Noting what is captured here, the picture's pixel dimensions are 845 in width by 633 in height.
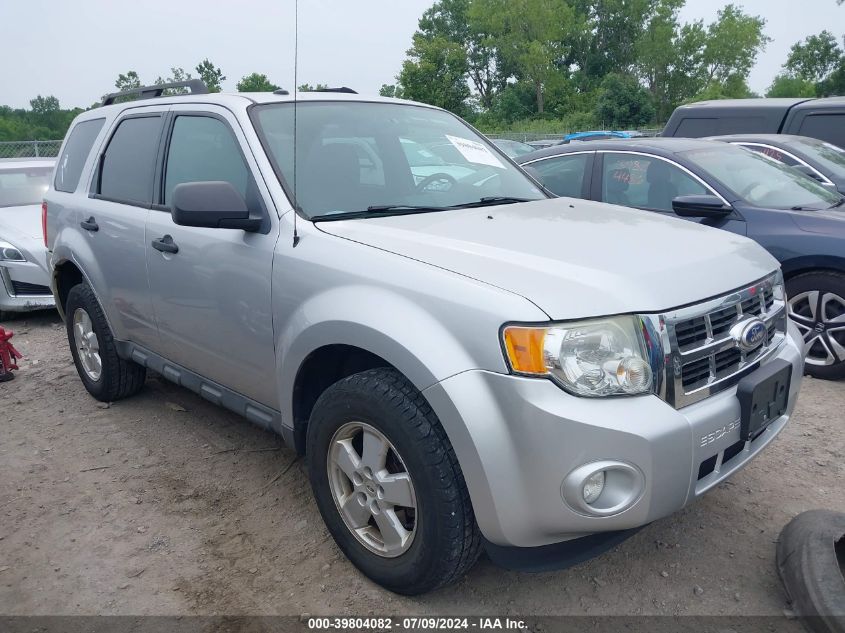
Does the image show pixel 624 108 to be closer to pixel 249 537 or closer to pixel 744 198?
pixel 744 198

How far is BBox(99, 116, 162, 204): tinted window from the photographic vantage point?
12.8ft

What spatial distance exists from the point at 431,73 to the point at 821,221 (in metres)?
49.4

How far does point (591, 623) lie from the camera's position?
2.51 metres

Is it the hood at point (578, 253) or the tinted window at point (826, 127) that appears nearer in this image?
the hood at point (578, 253)

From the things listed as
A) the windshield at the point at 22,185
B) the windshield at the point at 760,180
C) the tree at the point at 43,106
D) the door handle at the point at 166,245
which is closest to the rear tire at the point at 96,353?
the door handle at the point at 166,245

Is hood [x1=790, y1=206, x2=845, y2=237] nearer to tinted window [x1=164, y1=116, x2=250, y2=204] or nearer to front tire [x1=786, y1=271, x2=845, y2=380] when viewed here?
front tire [x1=786, y1=271, x2=845, y2=380]

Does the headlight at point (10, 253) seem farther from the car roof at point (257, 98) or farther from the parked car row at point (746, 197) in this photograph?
the parked car row at point (746, 197)

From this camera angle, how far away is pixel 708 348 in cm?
234

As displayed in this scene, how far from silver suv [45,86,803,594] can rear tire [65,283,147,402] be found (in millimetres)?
604

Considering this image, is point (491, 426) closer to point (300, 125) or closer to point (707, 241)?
point (707, 241)

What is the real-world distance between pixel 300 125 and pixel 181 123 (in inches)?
31.8

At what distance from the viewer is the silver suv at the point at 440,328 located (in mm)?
2141

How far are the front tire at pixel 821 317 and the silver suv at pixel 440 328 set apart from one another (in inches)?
81.6

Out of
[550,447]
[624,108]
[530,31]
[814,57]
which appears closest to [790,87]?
[814,57]
